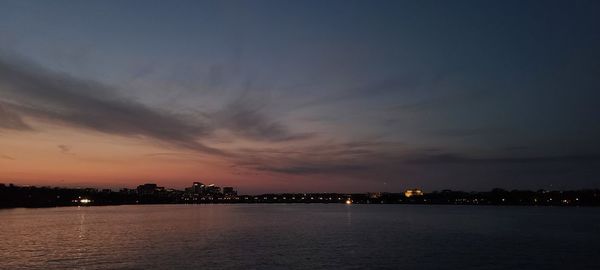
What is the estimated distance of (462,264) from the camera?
56469 millimetres

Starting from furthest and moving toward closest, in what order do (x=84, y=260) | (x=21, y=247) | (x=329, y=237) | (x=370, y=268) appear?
1. (x=329, y=237)
2. (x=21, y=247)
3. (x=84, y=260)
4. (x=370, y=268)

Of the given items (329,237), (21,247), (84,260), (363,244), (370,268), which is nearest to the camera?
(370,268)

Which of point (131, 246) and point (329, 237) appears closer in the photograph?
point (131, 246)

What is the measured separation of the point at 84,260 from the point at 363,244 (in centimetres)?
3928

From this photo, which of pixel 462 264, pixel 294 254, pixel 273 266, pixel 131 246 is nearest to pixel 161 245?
pixel 131 246

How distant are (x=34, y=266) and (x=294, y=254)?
2966cm

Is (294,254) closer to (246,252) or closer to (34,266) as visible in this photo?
(246,252)

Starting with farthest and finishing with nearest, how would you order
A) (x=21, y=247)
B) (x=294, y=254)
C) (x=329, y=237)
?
(x=329, y=237)
(x=21, y=247)
(x=294, y=254)

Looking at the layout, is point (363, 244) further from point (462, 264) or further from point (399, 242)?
point (462, 264)

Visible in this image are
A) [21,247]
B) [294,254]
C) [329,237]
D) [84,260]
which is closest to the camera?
[84,260]

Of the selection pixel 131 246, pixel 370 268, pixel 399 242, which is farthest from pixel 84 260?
pixel 399 242

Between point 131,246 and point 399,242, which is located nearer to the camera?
point 131,246

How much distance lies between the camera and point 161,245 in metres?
75.4

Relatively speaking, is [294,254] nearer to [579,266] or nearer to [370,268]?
[370,268]
